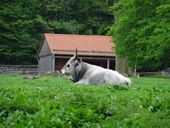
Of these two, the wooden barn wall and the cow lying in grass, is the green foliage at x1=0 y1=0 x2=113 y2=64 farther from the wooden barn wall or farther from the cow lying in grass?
the cow lying in grass

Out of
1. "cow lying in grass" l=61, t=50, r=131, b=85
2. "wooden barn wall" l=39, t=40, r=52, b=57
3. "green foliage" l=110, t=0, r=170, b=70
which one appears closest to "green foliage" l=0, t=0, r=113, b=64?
"wooden barn wall" l=39, t=40, r=52, b=57

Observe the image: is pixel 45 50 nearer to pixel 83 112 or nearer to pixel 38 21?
pixel 38 21

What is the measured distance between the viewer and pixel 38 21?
54156mm

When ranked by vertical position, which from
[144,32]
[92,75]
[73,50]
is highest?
[73,50]

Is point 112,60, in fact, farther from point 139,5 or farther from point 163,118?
point 163,118

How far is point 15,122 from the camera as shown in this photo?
21.4 ft

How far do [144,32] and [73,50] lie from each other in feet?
88.1

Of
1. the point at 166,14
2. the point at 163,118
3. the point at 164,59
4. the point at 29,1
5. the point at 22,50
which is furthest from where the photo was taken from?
the point at 29,1

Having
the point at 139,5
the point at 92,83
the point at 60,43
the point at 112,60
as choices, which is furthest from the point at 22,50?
the point at 92,83

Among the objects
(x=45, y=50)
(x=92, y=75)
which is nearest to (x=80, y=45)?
(x=45, y=50)

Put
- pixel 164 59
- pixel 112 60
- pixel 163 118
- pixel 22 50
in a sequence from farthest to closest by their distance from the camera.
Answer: pixel 22 50 < pixel 112 60 < pixel 164 59 < pixel 163 118

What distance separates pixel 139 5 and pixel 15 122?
1359 cm

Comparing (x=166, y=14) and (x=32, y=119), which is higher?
(x=166, y=14)

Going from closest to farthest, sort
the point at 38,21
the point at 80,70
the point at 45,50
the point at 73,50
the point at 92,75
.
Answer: the point at 92,75, the point at 80,70, the point at 73,50, the point at 45,50, the point at 38,21
